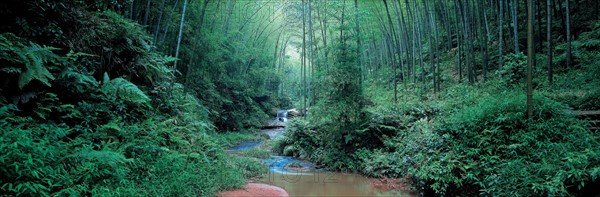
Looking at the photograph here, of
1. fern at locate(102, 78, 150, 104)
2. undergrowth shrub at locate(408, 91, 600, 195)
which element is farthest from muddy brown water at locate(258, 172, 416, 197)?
fern at locate(102, 78, 150, 104)

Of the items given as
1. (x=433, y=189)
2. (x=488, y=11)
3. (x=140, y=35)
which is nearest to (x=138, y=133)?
(x=140, y=35)

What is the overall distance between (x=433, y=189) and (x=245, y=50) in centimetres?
1363

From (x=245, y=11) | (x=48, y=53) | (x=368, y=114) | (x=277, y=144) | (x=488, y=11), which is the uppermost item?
(x=245, y=11)

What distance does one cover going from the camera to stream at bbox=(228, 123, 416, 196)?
18.9ft

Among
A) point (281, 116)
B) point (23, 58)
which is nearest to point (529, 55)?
point (23, 58)

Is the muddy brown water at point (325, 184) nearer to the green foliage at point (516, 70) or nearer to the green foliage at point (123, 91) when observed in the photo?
the green foliage at point (123, 91)

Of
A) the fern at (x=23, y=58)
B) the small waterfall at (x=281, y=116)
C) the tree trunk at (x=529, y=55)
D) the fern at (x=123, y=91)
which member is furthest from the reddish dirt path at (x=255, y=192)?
the small waterfall at (x=281, y=116)

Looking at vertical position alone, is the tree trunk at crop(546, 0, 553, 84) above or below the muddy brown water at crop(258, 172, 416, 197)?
above

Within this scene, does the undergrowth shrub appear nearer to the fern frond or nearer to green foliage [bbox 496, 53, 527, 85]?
green foliage [bbox 496, 53, 527, 85]

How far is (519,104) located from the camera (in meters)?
5.12

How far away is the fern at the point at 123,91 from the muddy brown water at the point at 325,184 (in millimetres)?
3139

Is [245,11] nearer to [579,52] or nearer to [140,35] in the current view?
[140,35]

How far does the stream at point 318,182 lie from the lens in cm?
575

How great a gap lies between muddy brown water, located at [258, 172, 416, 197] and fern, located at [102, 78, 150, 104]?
10.3 feet
